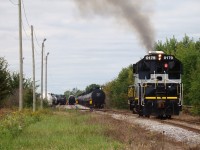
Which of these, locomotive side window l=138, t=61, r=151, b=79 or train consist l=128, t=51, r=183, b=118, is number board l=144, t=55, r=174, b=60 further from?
locomotive side window l=138, t=61, r=151, b=79

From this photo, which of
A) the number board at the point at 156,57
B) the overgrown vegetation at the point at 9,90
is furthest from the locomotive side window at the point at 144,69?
the overgrown vegetation at the point at 9,90

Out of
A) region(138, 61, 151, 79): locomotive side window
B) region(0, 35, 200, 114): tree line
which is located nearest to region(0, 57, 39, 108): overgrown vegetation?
region(0, 35, 200, 114): tree line

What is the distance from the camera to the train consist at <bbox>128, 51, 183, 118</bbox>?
29688 millimetres

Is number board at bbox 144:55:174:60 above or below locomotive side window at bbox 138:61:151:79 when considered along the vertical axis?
above

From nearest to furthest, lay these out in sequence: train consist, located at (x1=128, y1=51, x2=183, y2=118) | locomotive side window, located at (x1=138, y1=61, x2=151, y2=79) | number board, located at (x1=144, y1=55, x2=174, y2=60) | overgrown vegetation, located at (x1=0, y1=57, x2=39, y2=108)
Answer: train consist, located at (x1=128, y1=51, x2=183, y2=118), number board, located at (x1=144, y1=55, x2=174, y2=60), locomotive side window, located at (x1=138, y1=61, x2=151, y2=79), overgrown vegetation, located at (x1=0, y1=57, x2=39, y2=108)

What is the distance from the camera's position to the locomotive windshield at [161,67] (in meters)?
30.5

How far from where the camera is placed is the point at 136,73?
32125mm

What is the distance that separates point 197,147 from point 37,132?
7506mm

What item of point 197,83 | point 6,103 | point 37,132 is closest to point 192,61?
point 197,83

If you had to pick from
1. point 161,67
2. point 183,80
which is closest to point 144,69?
point 161,67

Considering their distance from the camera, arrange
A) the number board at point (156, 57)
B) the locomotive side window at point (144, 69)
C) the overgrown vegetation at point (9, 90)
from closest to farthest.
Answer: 1. the number board at point (156, 57)
2. the locomotive side window at point (144, 69)
3. the overgrown vegetation at point (9, 90)

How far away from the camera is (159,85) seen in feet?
98.5

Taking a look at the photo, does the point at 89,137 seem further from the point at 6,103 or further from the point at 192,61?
the point at 6,103

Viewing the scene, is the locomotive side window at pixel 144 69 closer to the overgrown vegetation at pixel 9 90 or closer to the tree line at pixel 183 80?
the tree line at pixel 183 80
